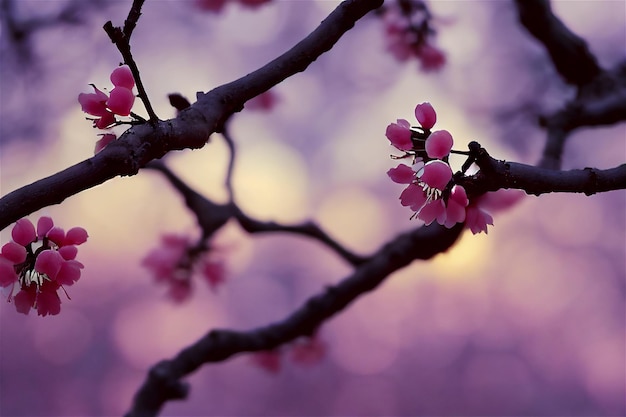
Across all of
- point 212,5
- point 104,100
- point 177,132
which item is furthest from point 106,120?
point 212,5

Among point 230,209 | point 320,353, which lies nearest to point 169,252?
point 230,209

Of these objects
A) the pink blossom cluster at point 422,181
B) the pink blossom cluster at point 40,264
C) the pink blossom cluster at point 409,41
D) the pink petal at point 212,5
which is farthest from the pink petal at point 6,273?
the pink petal at point 212,5

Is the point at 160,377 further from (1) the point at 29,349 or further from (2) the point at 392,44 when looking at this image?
(1) the point at 29,349

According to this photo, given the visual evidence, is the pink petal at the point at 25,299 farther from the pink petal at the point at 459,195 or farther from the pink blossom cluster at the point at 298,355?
the pink blossom cluster at the point at 298,355

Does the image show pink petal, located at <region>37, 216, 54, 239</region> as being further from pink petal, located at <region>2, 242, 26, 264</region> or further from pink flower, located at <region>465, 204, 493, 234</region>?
pink flower, located at <region>465, 204, 493, 234</region>

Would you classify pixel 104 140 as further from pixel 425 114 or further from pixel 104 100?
pixel 425 114

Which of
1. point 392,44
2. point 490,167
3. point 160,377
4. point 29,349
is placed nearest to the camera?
point 490,167

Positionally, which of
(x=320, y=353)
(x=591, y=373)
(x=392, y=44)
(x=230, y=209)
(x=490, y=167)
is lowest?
(x=490, y=167)
